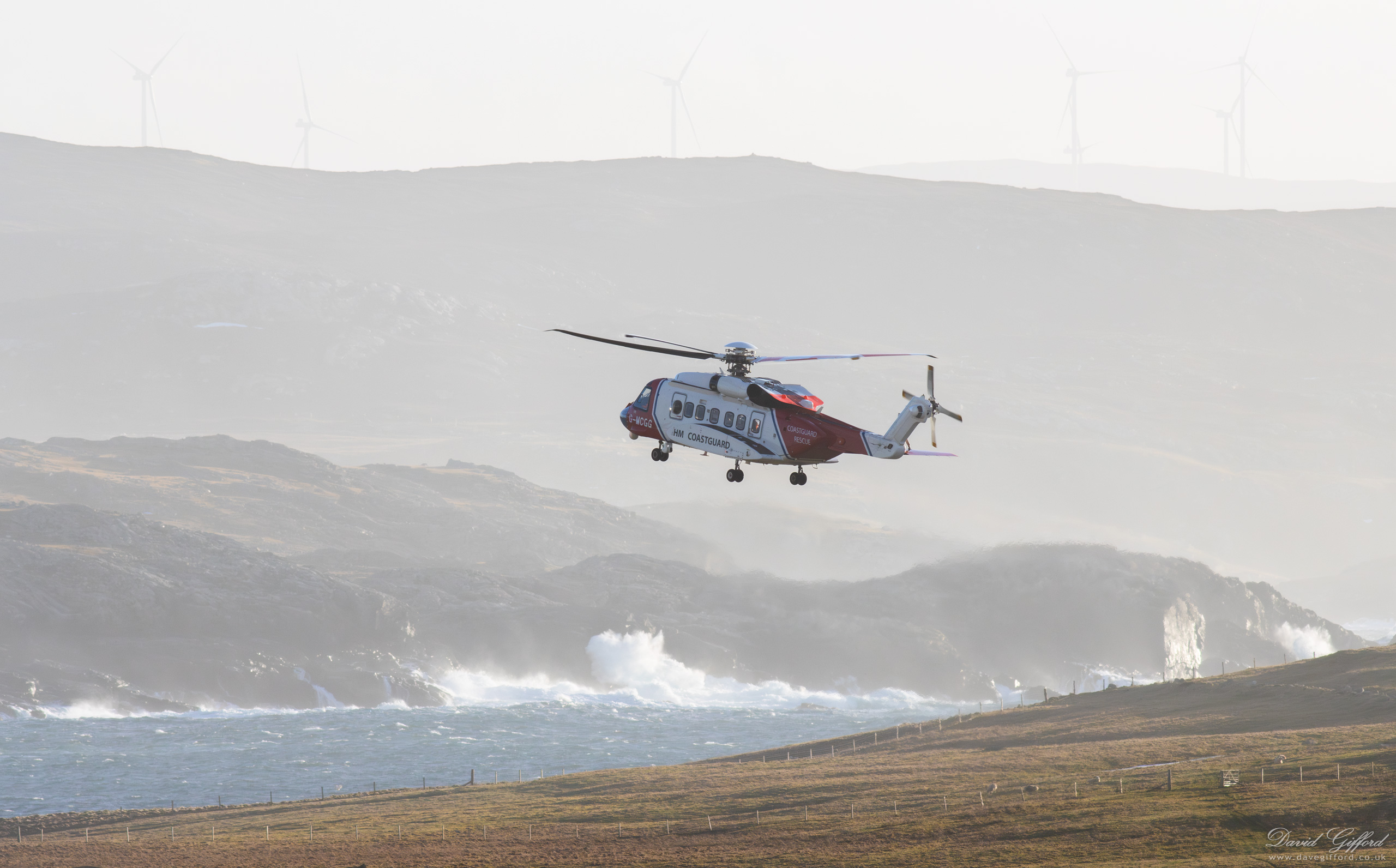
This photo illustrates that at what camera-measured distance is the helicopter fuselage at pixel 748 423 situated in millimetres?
56344

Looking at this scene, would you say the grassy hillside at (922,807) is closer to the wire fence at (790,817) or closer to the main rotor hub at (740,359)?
the wire fence at (790,817)

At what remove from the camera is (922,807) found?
293ft

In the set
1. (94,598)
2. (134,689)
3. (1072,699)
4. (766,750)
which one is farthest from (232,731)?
(1072,699)

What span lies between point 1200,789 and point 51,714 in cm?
13430

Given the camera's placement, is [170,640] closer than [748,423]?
No

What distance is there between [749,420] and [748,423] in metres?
0.14

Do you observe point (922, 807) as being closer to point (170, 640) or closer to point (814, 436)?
point (814, 436)

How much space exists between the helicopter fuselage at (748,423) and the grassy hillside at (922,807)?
27042 mm

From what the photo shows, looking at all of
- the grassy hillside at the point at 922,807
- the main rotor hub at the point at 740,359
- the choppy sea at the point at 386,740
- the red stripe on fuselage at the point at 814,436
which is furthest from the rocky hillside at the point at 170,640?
the red stripe on fuselage at the point at 814,436

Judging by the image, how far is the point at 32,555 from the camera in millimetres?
191375

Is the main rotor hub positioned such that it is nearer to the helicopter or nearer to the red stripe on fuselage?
the helicopter

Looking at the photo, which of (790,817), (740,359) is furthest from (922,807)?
Result: (740,359)

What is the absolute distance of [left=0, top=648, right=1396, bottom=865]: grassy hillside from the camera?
248 feet

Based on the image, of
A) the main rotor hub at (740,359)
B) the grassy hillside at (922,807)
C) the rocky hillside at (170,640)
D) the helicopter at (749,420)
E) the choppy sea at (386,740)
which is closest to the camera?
the helicopter at (749,420)
